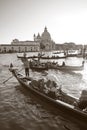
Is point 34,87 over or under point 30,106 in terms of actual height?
over

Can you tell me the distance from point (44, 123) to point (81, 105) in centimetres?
204

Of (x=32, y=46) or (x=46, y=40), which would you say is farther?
(x=46, y=40)

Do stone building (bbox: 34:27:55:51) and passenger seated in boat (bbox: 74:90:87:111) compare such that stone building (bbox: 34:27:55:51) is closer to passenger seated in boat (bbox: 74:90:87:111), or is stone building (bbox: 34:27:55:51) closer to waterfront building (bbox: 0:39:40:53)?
waterfront building (bbox: 0:39:40:53)

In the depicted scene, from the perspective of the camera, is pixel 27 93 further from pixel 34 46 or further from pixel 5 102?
pixel 34 46

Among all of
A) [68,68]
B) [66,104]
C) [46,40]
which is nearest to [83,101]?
[66,104]

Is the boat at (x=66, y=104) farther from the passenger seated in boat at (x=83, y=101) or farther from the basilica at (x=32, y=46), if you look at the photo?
the basilica at (x=32, y=46)

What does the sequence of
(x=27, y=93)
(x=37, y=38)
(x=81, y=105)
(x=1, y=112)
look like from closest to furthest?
(x=81, y=105) → (x=1, y=112) → (x=27, y=93) → (x=37, y=38)

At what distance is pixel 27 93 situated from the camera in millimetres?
13703

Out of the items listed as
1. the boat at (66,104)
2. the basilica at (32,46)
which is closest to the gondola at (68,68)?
the boat at (66,104)

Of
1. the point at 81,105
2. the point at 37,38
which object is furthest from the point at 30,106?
the point at 37,38

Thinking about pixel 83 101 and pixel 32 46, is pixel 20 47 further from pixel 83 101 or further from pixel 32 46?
pixel 83 101

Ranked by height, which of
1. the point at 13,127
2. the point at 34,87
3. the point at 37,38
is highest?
the point at 37,38

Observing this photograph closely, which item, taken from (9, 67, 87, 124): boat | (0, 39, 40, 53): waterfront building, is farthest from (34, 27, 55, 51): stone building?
(9, 67, 87, 124): boat

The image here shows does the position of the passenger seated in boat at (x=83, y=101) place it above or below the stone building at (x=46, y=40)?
below
